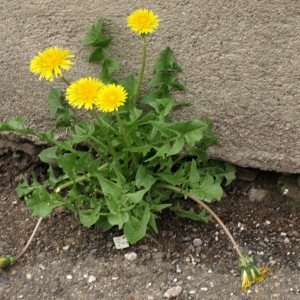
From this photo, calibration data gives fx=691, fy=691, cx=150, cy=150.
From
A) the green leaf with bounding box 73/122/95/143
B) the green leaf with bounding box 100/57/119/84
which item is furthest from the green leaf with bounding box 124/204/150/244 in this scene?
Result: the green leaf with bounding box 100/57/119/84

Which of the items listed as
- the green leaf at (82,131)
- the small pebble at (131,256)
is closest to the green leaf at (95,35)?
the green leaf at (82,131)

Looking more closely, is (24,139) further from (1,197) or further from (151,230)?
(151,230)

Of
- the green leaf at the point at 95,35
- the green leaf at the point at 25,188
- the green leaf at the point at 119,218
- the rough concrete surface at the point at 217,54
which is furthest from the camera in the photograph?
the green leaf at the point at 25,188

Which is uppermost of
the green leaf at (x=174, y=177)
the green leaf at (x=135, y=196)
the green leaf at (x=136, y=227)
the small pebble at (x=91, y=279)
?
the green leaf at (x=135, y=196)

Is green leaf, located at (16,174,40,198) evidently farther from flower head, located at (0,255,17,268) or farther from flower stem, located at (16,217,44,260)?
flower head, located at (0,255,17,268)

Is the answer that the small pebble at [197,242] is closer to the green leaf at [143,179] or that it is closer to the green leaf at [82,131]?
the green leaf at [143,179]

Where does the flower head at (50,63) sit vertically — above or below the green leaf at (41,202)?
above

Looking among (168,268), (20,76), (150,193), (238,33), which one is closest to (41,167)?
(20,76)

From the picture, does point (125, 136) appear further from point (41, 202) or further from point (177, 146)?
point (41, 202)
